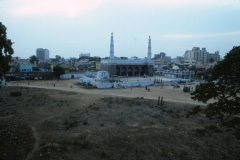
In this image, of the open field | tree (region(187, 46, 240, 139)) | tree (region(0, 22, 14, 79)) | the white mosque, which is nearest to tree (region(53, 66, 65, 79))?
the white mosque

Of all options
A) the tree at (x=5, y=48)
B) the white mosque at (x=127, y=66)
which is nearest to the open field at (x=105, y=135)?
the tree at (x=5, y=48)

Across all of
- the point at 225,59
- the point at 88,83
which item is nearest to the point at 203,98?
the point at 225,59

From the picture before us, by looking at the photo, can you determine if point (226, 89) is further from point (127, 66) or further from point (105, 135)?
point (127, 66)

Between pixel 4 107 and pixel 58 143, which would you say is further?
pixel 4 107

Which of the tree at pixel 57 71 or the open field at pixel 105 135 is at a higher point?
the tree at pixel 57 71

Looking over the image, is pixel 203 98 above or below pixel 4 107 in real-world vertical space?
Answer: above

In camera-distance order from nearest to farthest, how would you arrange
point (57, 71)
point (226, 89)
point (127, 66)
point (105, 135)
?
point (226, 89) < point (105, 135) < point (57, 71) < point (127, 66)

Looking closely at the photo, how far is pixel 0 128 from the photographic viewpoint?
13.0m

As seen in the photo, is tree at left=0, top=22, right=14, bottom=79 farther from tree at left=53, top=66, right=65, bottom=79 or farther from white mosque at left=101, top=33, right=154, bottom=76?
white mosque at left=101, top=33, right=154, bottom=76

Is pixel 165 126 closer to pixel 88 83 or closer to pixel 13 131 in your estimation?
pixel 13 131

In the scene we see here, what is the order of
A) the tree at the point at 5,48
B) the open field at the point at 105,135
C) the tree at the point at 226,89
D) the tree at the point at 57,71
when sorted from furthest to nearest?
the tree at the point at 57,71 → the tree at the point at 5,48 → the open field at the point at 105,135 → the tree at the point at 226,89

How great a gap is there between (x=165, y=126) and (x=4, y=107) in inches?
583

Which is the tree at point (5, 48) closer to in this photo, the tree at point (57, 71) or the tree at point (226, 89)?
the tree at point (226, 89)

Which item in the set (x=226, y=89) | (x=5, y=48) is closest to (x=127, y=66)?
(x=5, y=48)
